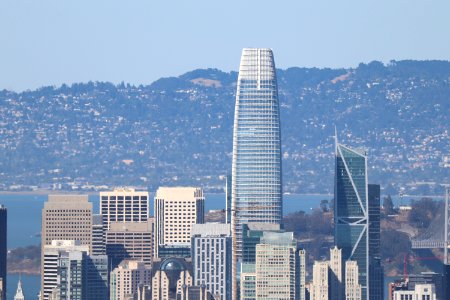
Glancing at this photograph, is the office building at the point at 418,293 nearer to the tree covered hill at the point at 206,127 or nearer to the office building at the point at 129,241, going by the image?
the office building at the point at 129,241

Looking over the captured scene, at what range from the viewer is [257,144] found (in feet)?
205

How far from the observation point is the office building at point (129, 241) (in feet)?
183

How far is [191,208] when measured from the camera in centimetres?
6275

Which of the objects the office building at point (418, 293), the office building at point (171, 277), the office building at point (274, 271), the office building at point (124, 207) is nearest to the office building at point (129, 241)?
the office building at point (124, 207)

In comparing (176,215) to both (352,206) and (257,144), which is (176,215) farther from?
(352,206)

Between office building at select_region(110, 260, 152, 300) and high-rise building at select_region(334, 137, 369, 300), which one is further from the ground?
high-rise building at select_region(334, 137, 369, 300)

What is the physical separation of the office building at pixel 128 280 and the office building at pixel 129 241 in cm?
386

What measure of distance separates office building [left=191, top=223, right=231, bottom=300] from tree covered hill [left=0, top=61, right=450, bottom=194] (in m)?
37.0

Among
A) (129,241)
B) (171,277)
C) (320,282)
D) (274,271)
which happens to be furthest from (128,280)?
(129,241)

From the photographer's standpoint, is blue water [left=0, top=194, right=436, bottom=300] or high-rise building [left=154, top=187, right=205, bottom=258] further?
blue water [left=0, top=194, right=436, bottom=300]

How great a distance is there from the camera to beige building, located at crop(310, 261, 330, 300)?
4950 cm

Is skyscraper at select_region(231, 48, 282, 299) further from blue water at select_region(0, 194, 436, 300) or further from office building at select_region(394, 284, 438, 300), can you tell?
office building at select_region(394, 284, 438, 300)

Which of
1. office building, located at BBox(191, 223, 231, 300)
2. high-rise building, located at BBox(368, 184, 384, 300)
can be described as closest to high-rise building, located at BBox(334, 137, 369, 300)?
high-rise building, located at BBox(368, 184, 384, 300)

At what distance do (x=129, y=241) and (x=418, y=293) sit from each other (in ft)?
36.5
